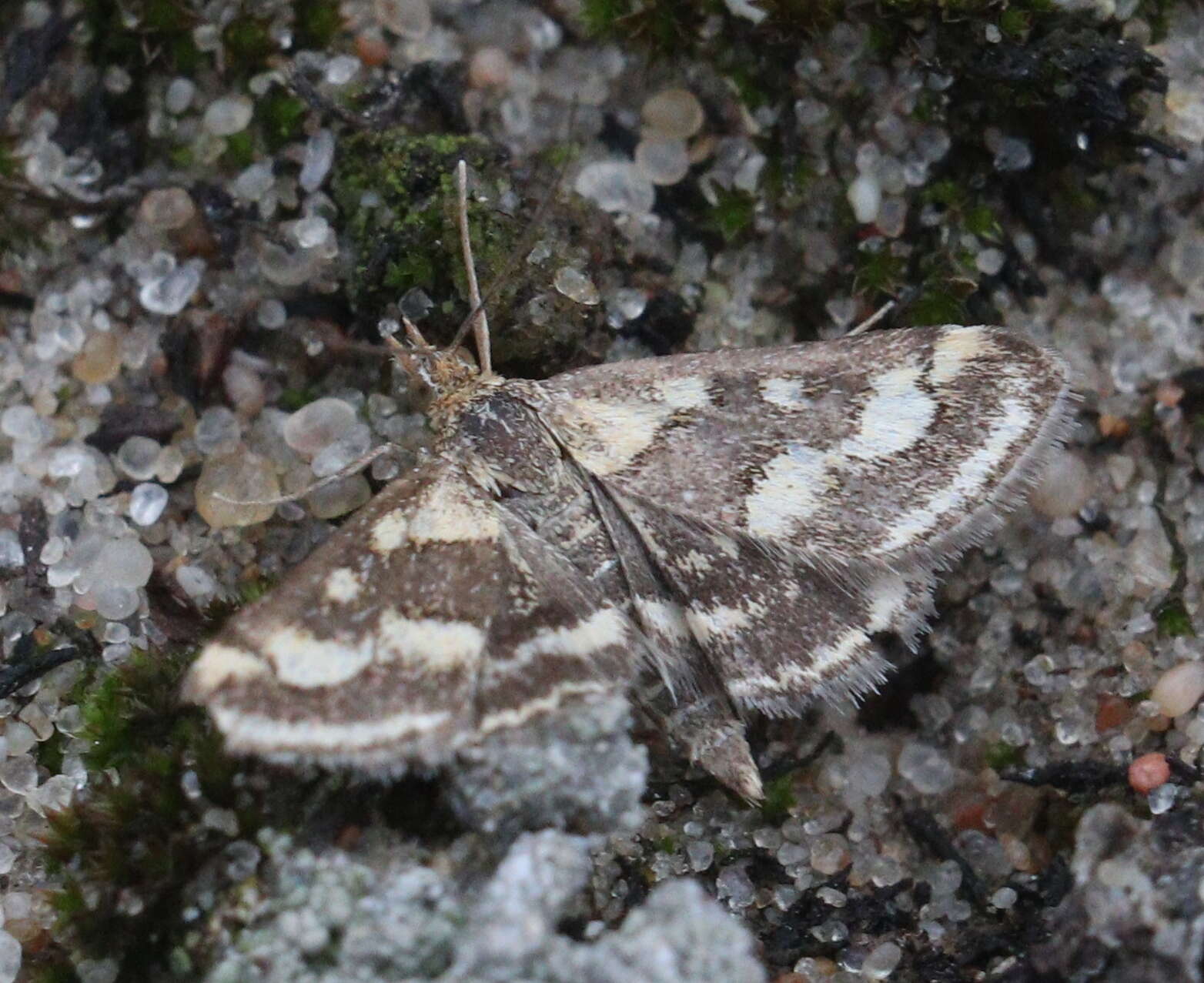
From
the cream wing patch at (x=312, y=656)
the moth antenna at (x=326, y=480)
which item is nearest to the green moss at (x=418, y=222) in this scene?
the moth antenna at (x=326, y=480)

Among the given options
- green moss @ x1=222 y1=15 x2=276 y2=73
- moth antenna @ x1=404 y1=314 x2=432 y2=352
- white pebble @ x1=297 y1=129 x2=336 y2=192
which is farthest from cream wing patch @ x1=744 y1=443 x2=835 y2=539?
green moss @ x1=222 y1=15 x2=276 y2=73

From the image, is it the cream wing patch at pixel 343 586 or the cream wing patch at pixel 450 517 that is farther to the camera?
the cream wing patch at pixel 450 517

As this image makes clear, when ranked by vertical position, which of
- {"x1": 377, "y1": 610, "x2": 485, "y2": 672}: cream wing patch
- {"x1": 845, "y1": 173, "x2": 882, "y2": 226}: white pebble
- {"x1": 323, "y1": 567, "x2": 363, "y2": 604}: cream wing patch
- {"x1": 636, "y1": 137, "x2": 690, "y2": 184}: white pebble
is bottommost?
{"x1": 377, "y1": 610, "x2": 485, "y2": 672}: cream wing patch

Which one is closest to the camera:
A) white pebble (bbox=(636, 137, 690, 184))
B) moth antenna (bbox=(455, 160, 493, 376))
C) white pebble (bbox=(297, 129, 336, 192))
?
moth antenna (bbox=(455, 160, 493, 376))

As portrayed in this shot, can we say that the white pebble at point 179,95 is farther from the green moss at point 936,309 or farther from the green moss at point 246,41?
the green moss at point 936,309

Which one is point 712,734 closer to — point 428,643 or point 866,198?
point 428,643

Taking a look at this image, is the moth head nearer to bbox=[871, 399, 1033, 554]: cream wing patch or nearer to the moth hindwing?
the moth hindwing

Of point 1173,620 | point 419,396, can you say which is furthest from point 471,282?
point 1173,620
